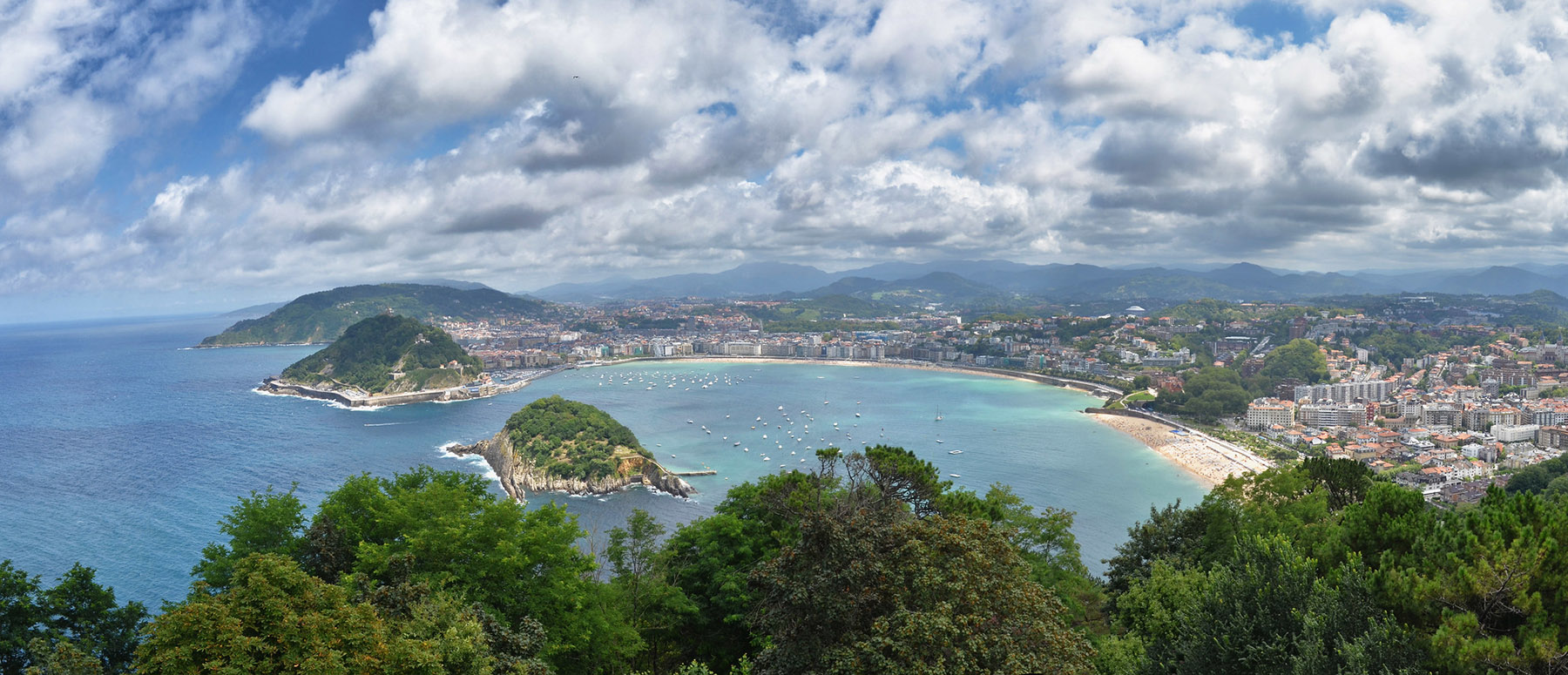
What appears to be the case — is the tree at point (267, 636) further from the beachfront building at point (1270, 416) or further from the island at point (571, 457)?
the beachfront building at point (1270, 416)

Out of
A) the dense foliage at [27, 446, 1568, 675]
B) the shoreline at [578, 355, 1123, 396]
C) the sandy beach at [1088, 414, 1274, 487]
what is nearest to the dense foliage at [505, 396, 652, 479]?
the dense foliage at [27, 446, 1568, 675]

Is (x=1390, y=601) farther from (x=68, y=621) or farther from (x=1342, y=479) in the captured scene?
(x=68, y=621)

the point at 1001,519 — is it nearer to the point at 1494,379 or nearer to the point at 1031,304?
the point at 1494,379

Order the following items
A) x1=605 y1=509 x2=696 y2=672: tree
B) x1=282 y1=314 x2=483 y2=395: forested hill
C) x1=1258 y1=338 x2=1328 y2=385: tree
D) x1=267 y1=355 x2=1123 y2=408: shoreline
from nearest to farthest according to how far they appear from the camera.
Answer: x1=605 y1=509 x2=696 y2=672: tree
x1=1258 y1=338 x2=1328 y2=385: tree
x1=267 y1=355 x2=1123 y2=408: shoreline
x1=282 y1=314 x2=483 y2=395: forested hill

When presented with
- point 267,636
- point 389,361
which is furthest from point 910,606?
point 389,361

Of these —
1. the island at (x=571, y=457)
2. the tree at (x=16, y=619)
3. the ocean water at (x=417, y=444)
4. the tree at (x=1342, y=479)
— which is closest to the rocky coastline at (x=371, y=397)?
the ocean water at (x=417, y=444)

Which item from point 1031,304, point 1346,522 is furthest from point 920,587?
point 1031,304

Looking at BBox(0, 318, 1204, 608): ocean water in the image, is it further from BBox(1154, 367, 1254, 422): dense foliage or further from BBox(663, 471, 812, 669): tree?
BBox(1154, 367, 1254, 422): dense foliage
